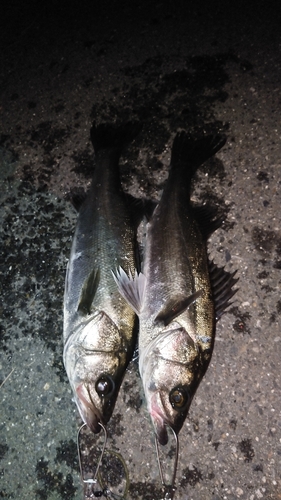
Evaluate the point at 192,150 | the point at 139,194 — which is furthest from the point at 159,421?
the point at 192,150

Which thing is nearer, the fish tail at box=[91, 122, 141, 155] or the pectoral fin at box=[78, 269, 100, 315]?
the pectoral fin at box=[78, 269, 100, 315]

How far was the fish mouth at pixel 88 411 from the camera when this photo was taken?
106 inches

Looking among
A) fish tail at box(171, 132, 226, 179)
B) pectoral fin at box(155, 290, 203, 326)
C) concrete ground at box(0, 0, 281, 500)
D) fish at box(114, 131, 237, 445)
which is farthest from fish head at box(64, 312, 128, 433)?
fish tail at box(171, 132, 226, 179)

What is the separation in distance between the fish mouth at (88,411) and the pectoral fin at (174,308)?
725mm

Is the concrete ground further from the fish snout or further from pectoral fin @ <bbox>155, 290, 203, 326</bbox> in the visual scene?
pectoral fin @ <bbox>155, 290, 203, 326</bbox>

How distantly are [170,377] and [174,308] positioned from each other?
0.48 metres

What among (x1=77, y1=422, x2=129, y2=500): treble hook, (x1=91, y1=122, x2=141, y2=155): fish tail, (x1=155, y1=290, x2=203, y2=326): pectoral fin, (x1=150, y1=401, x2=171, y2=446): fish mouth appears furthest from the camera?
(x1=91, y1=122, x2=141, y2=155): fish tail

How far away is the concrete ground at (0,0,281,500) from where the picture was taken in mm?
3088

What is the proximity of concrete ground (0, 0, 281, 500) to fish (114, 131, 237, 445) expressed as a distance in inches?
17.1


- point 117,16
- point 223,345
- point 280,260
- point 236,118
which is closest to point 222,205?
point 280,260

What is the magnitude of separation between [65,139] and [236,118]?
1816mm

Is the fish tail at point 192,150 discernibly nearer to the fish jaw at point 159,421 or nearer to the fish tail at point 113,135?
the fish tail at point 113,135

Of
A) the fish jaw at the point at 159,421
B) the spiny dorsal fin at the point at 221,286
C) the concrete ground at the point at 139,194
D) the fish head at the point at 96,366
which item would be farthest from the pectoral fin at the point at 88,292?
the spiny dorsal fin at the point at 221,286

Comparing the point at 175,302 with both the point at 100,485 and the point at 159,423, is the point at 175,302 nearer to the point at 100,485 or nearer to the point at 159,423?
the point at 159,423
